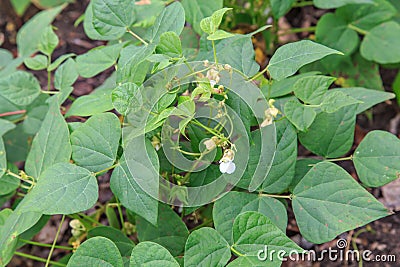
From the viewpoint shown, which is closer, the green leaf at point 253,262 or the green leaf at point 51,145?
the green leaf at point 253,262

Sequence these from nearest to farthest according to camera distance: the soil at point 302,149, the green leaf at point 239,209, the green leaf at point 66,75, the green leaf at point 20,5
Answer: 1. the green leaf at point 239,209
2. the green leaf at point 66,75
3. the soil at point 302,149
4. the green leaf at point 20,5

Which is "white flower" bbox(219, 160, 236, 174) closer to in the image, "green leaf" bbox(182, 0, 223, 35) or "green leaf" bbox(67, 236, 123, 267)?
"green leaf" bbox(67, 236, 123, 267)

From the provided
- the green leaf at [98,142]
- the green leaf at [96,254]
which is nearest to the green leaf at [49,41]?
the green leaf at [98,142]

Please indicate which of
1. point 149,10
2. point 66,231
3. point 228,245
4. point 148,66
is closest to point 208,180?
point 228,245

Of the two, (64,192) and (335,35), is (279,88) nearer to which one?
(335,35)

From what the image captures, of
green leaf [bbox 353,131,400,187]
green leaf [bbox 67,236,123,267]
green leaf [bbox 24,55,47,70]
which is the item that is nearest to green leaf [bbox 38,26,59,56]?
green leaf [bbox 24,55,47,70]

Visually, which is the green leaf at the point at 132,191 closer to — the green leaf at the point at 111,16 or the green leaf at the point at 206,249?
the green leaf at the point at 206,249
